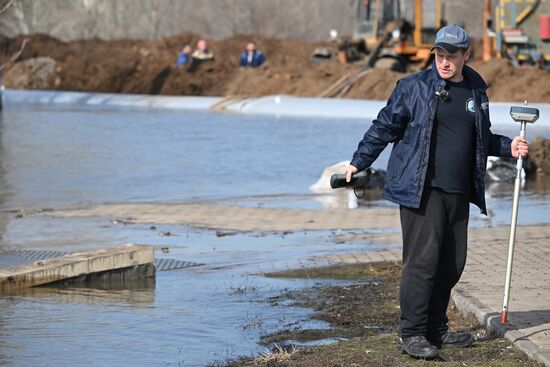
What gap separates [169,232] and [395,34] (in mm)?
31712

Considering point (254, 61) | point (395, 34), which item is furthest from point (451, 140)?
point (254, 61)

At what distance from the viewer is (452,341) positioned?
23.1 feet

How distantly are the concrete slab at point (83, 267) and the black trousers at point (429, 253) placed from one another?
3635mm

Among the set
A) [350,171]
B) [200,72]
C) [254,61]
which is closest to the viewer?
[350,171]

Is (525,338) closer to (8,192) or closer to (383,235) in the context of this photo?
(383,235)

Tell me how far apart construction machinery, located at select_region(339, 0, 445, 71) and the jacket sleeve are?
1461 inches

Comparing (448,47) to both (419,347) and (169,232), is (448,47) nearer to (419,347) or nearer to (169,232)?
(419,347)

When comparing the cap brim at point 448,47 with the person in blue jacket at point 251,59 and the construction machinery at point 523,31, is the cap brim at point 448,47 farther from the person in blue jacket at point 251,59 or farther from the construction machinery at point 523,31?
the person in blue jacket at point 251,59

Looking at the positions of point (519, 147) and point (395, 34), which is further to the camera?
point (395, 34)

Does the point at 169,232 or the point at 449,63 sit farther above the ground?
the point at 449,63

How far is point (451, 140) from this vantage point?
6762 millimetres

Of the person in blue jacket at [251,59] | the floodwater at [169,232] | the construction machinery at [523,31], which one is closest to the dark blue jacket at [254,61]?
the person in blue jacket at [251,59]

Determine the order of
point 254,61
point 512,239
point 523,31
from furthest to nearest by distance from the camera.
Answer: point 254,61, point 523,31, point 512,239

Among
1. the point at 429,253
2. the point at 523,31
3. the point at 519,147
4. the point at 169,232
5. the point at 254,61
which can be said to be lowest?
the point at 254,61
